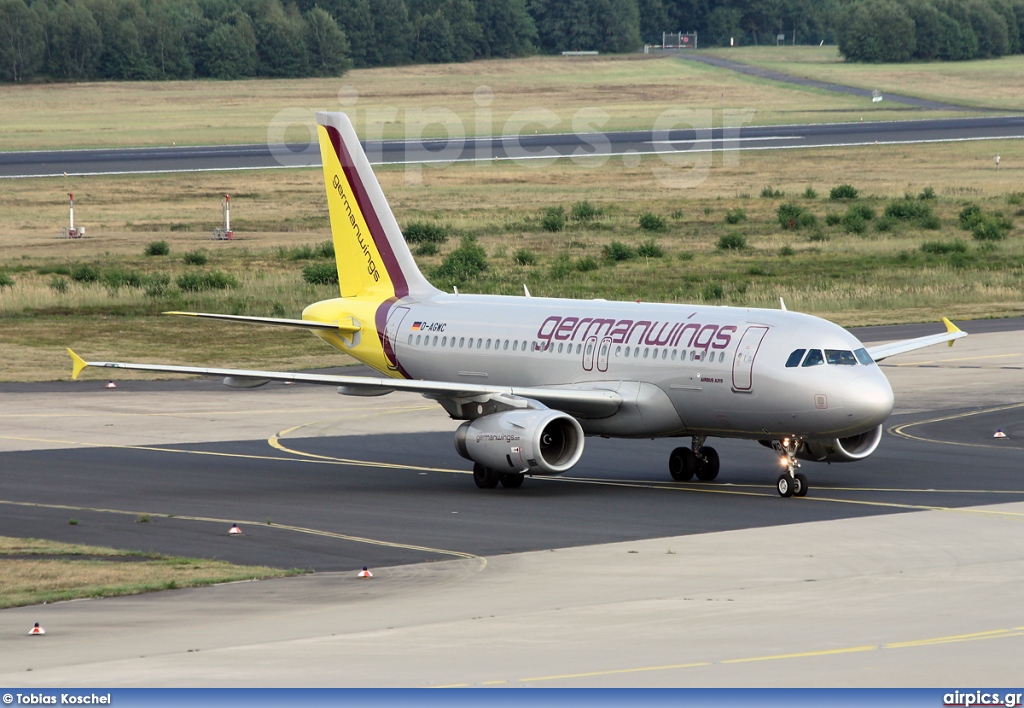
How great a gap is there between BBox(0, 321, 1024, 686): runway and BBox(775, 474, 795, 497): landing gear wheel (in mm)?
520

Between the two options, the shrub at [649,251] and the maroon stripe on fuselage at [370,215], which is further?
the shrub at [649,251]

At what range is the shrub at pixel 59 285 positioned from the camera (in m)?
74.4

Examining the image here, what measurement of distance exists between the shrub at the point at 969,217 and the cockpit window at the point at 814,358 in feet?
221

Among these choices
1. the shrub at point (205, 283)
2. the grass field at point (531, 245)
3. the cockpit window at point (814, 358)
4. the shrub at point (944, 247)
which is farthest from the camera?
the shrub at point (944, 247)

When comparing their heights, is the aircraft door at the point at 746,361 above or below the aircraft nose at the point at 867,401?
above

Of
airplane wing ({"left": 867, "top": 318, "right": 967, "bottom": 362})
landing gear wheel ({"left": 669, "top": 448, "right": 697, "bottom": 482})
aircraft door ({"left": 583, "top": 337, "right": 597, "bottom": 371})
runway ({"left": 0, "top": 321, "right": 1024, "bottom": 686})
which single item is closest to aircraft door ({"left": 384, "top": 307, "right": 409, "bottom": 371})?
runway ({"left": 0, "top": 321, "right": 1024, "bottom": 686})

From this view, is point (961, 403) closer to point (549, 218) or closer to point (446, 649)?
point (446, 649)

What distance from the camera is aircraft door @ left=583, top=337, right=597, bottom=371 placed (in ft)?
125

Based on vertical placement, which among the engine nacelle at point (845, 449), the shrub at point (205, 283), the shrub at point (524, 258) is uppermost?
the shrub at point (524, 258)

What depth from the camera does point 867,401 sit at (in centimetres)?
3425

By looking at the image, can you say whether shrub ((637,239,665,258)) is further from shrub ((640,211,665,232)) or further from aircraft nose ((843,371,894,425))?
aircraft nose ((843,371,894,425))

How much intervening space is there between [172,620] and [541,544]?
8703mm

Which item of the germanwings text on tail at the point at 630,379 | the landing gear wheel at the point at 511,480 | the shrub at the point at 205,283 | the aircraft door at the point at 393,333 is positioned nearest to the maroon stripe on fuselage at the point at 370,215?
the aircraft door at the point at 393,333

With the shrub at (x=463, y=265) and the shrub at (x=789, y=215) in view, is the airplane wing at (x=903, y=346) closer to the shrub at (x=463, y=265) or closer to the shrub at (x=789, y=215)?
the shrub at (x=463, y=265)
